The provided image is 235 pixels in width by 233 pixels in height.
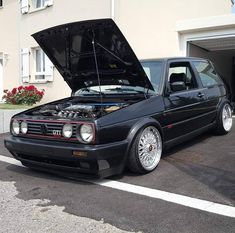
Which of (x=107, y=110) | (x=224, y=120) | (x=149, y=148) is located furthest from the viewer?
(x=224, y=120)

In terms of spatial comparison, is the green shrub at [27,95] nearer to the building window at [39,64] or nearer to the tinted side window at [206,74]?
the building window at [39,64]

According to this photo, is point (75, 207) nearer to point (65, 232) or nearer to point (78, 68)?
point (65, 232)

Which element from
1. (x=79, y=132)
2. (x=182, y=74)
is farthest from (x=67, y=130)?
(x=182, y=74)

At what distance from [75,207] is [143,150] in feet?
4.49

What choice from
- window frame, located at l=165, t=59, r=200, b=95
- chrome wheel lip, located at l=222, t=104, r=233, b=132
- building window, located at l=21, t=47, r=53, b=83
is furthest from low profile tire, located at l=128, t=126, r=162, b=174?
building window, located at l=21, t=47, r=53, b=83

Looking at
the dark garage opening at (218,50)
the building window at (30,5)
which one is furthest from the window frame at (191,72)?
the building window at (30,5)

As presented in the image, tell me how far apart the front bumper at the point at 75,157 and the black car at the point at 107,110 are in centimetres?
1

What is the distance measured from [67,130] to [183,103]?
2.09m

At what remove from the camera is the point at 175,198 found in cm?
404

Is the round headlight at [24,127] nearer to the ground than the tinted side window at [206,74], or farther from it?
nearer to the ground

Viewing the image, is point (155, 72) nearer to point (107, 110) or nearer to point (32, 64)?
point (107, 110)

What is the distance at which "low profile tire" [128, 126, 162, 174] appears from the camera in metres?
4.70

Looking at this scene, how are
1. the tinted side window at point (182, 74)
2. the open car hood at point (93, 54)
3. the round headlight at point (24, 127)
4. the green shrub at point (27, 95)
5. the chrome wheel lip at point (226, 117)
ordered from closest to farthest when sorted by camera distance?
the open car hood at point (93, 54) < the round headlight at point (24, 127) < the tinted side window at point (182, 74) < the chrome wheel lip at point (226, 117) < the green shrub at point (27, 95)

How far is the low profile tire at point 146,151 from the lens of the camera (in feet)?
15.4
